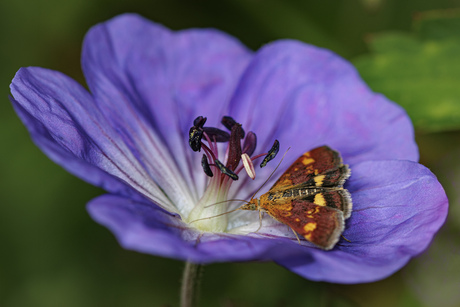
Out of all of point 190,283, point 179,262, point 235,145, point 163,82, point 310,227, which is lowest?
point 179,262

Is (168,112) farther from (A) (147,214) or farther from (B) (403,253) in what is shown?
(B) (403,253)

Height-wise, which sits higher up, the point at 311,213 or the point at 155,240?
the point at 155,240

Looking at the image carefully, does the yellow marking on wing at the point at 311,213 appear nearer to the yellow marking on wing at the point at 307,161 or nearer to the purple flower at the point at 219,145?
the purple flower at the point at 219,145

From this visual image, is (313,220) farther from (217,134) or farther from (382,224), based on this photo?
(217,134)

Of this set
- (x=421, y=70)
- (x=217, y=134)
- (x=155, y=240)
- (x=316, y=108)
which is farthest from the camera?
(x=421, y=70)

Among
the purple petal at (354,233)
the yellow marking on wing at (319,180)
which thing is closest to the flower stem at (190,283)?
the purple petal at (354,233)

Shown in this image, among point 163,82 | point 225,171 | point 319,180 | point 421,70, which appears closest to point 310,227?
point 319,180

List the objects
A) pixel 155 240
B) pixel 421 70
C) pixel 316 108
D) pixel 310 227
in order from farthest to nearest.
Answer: pixel 421 70 < pixel 316 108 < pixel 310 227 < pixel 155 240
